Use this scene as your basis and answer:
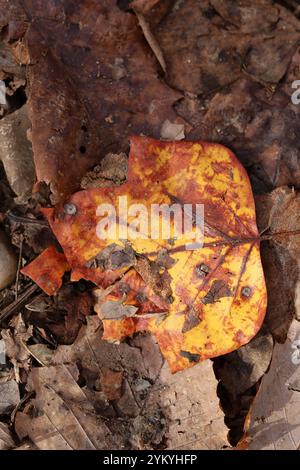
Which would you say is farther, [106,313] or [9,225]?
[9,225]

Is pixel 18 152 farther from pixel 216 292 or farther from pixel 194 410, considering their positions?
pixel 194 410

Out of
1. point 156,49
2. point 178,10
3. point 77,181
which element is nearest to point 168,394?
point 77,181

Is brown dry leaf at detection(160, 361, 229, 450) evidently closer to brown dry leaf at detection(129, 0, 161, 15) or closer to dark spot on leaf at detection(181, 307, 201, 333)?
dark spot on leaf at detection(181, 307, 201, 333)

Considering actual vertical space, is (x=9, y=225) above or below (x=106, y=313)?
above

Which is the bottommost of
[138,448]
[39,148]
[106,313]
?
[138,448]

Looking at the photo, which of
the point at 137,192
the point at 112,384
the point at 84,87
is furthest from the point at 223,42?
the point at 112,384
